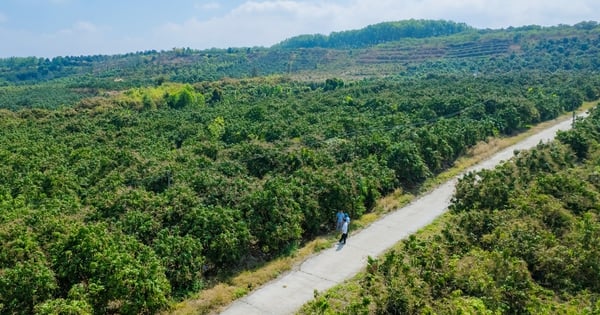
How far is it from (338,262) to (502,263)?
6.52 metres

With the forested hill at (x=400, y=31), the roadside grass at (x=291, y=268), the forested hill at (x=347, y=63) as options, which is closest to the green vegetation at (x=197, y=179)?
the roadside grass at (x=291, y=268)

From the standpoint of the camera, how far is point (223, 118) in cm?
4569

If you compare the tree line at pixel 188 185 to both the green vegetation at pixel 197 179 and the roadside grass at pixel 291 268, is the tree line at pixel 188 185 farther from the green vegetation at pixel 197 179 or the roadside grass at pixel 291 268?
the roadside grass at pixel 291 268

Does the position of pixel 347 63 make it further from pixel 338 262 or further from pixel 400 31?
pixel 338 262

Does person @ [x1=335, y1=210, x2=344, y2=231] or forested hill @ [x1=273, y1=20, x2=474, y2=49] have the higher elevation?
forested hill @ [x1=273, y1=20, x2=474, y2=49]

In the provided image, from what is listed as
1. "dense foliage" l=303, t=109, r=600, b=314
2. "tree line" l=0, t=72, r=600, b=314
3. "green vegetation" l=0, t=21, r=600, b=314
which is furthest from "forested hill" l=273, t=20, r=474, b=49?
"dense foliage" l=303, t=109, r=600, b=314

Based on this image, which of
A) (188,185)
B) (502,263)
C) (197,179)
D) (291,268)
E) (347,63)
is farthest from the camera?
(347,63)

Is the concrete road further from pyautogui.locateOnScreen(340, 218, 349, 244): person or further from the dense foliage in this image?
the dense foliage

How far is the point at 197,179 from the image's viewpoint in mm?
21703

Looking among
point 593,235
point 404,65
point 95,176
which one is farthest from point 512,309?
point 404,65

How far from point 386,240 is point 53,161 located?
20.4 meters

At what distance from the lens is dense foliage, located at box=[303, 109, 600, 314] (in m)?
13.0

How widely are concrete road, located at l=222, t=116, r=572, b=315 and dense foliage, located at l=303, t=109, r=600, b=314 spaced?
1307mm

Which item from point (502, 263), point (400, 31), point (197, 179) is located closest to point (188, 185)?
point (197, 179)
